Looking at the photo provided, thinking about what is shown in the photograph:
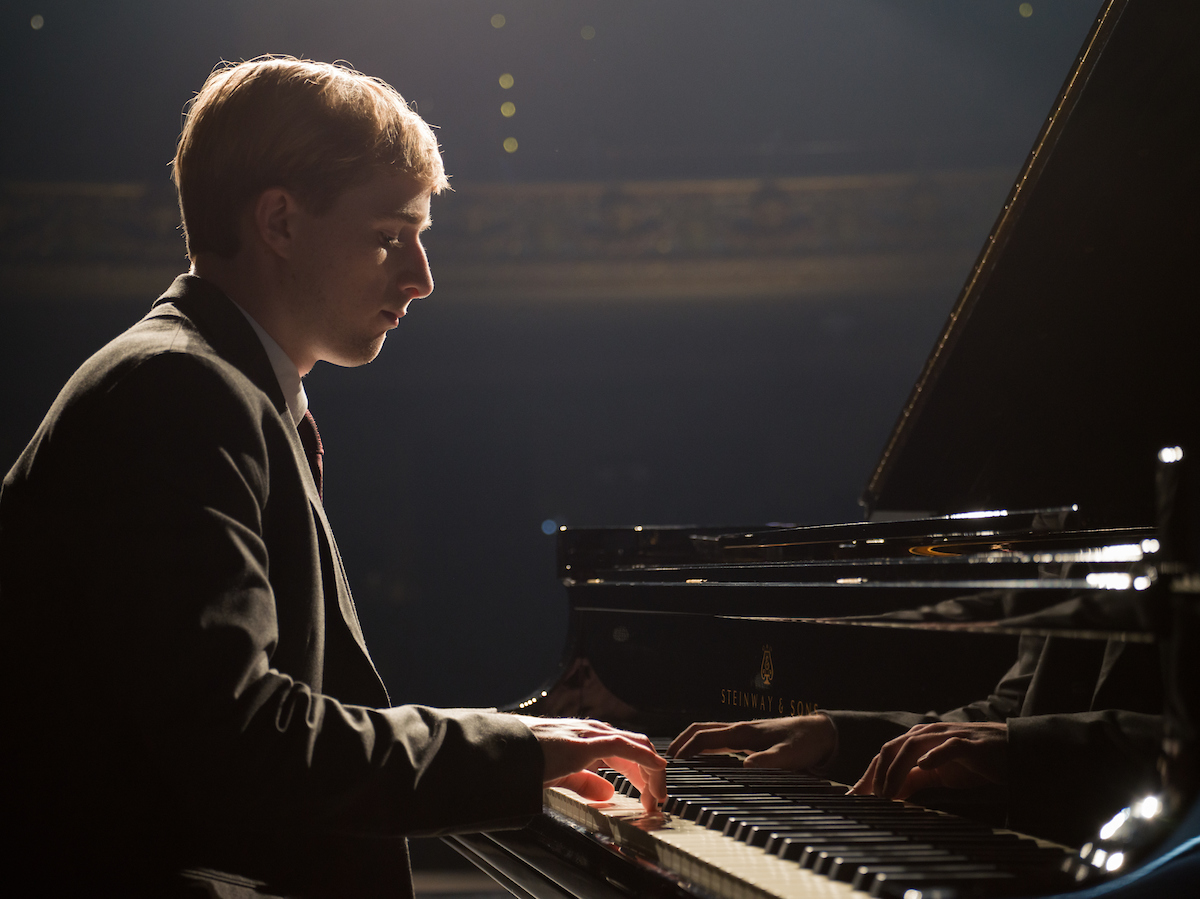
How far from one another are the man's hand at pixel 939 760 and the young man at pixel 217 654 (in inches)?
10.6

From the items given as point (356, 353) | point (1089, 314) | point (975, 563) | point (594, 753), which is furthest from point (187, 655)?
point (1089, 314)

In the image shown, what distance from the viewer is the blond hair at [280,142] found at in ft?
3.85

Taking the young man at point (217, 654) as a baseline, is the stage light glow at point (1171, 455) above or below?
above

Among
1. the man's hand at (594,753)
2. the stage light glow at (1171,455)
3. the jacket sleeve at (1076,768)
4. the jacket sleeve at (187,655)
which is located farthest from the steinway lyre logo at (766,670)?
the stage light glow at (1171,455)

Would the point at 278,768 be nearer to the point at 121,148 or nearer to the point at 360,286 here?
the point at 360,286

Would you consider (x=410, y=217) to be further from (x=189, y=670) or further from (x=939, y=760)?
(x=939, y=760)

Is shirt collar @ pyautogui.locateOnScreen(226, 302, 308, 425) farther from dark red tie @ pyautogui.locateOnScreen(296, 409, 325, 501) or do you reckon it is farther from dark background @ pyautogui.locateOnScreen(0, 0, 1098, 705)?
dark background @ pyautogui.locateOnScreen(0, 0, 1098, 705)

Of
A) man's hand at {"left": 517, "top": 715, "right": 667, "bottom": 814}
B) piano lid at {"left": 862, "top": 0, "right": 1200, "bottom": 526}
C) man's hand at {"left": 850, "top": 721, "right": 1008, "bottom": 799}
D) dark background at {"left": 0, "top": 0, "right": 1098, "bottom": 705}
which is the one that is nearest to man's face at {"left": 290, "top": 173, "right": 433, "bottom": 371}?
man's hand at {"left": 517, "top": 715, "right": 667, "bottom": 814}

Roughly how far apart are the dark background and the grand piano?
4011mm

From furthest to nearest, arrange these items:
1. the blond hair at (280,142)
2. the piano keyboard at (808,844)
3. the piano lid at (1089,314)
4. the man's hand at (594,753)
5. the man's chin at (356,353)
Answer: the piano lid at (1089,314), the man's chin at (356,353), the blond hair at (280,142), the man's hand at (594,753), the piano keyboard at (808,844)

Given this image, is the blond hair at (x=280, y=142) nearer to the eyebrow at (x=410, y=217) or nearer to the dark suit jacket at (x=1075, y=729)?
the eyebrow at (x=410, y=217)

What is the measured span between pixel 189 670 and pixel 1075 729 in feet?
2.71

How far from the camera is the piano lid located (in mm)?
1613

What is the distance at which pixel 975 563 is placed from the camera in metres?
1.04
